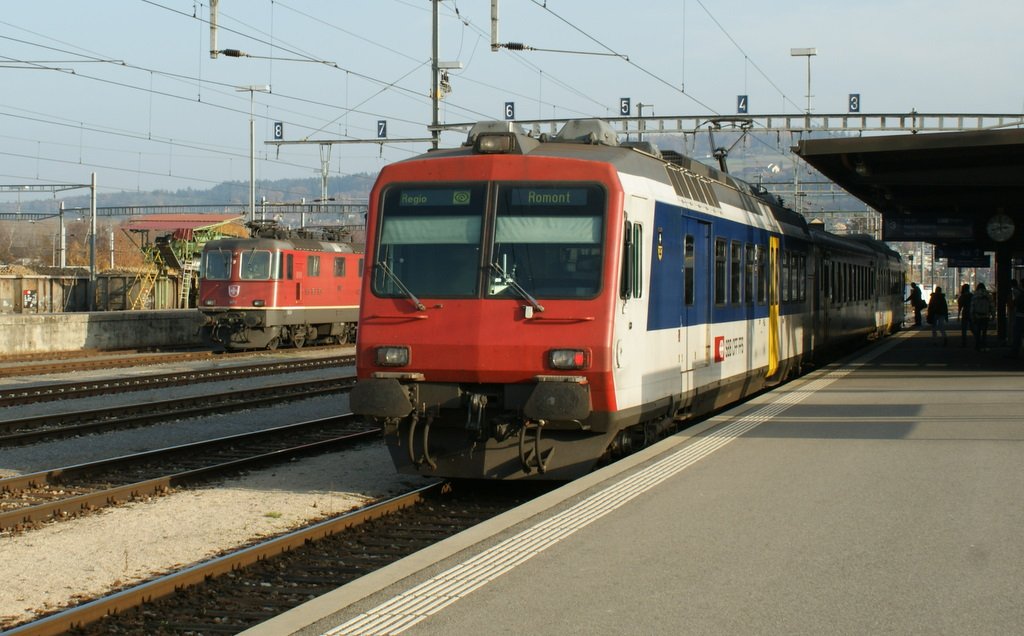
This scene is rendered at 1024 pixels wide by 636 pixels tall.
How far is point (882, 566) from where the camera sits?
6.43m

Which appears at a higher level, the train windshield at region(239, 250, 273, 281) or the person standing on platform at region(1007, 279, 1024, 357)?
the train windshield at region(239, 250, 273, 281)

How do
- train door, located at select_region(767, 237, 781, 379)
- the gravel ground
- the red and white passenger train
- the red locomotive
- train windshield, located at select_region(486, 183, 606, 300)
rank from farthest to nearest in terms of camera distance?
the red locomotive < train door, located at select_region(767, 237, 781, 379) < train windshield, located at select_region(486, 183, 606, 300) < the red and white passenger train < the gravel ground

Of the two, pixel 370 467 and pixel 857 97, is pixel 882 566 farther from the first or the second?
pixel 857 97

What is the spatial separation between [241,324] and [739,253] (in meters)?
19.3

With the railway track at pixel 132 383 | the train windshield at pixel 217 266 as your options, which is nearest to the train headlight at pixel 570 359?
the railway track at pixel 132 383

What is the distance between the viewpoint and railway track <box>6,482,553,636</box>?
6641 mm

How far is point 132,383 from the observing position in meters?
20.8

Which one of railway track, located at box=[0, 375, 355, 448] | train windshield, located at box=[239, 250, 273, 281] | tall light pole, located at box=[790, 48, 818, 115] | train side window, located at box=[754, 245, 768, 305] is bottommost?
railway track, located at box=[0, 375, 355, 448]

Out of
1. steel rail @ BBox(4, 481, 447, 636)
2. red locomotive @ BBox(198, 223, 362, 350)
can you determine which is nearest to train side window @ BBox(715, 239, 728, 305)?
steel rail @ BBox(4, 481, 447, 636)

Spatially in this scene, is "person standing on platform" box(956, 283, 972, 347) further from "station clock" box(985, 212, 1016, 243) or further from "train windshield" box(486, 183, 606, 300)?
"train windshield" box(486, 183, 606, 300)

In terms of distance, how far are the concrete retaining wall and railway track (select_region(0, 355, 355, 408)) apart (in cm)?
771

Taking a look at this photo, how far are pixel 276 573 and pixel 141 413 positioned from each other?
9.52 meters

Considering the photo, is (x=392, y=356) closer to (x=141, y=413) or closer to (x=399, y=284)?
(x=399, y=284)

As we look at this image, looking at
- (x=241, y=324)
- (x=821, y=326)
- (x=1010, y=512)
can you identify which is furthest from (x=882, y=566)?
(x=241, y=324)
